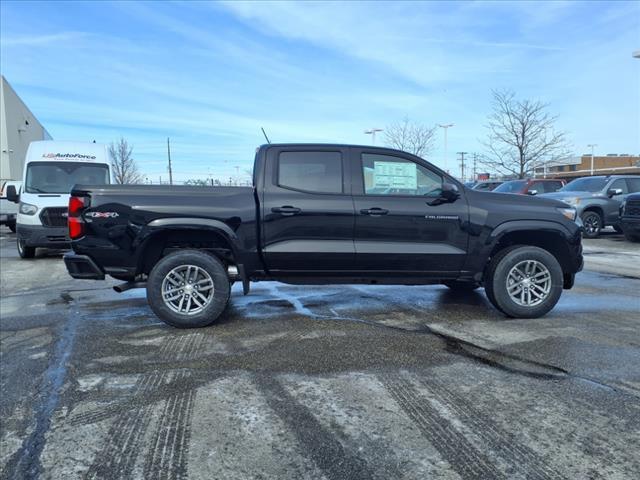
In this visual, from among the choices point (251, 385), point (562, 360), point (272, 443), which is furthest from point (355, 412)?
point (562, 360)

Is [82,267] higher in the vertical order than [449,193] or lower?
lower

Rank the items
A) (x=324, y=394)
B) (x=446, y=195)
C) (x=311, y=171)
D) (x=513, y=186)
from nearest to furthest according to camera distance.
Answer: (x=324, y=394) < (x=446, y=195) < (x=311, y=171) < (x=513, y=186)

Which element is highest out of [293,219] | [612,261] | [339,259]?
[293,219]

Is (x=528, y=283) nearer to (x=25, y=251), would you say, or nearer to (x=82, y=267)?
(x=82, y=267)

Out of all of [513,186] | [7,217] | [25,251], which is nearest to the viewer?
[25,251]

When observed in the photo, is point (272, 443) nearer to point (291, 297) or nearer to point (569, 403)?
point (569, 403)

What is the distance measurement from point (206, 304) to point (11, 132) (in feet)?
168

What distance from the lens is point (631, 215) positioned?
13469mm

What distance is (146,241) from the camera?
5.36 meters

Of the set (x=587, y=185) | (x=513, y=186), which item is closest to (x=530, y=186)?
(x=513, y=186)

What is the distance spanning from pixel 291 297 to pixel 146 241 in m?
2.35

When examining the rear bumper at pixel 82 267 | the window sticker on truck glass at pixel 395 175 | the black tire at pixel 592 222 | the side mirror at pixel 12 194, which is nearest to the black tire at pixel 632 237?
the black tire at pixel 592 222

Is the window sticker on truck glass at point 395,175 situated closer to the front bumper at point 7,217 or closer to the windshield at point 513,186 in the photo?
the windshield at point 513,186

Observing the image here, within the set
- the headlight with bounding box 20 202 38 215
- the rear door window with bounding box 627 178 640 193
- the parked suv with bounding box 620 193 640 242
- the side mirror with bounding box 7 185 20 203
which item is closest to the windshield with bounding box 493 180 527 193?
the rear door window with bounding box 627 178 640 193
